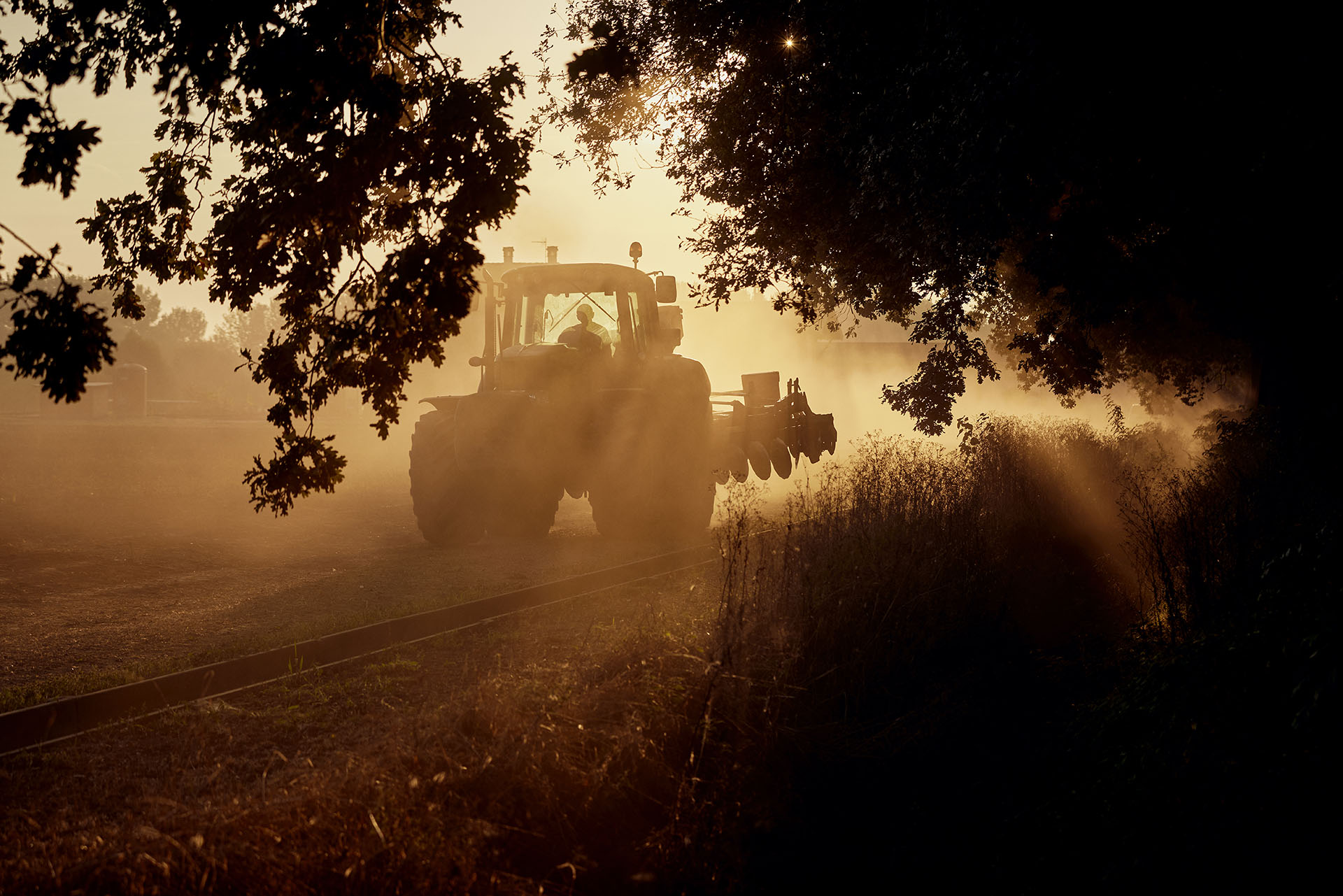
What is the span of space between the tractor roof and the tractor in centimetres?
1

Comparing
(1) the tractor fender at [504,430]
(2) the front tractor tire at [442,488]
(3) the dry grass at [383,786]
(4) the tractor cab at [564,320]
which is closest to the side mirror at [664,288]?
(4) the tractor cab at [564,320]

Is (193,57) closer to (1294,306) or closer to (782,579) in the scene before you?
(782,579)

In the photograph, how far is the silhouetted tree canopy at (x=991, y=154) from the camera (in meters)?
6.25

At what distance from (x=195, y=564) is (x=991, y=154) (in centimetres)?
989

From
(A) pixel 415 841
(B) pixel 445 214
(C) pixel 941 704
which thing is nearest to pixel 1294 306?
(C) pixel 941 704

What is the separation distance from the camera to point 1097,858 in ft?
12.2

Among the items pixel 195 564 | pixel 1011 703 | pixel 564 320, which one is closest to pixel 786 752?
pixel 1011 703

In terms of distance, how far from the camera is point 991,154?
693 centimetres

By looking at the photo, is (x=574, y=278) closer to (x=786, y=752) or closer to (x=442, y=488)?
(x=442, y=488)

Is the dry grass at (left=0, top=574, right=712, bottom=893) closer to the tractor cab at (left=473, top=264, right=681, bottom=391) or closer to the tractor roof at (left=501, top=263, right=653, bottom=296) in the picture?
the tractor cab at (left=473, top=264, right=681, bottom=391)

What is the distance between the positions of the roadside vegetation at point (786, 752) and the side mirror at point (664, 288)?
500 cm

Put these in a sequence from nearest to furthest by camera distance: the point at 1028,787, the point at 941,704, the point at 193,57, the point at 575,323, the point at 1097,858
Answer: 1. the point at 1097,858
2. the point at 193,57
3. the point at 1028,787
4. the point at 941,704
5. the point at 575,323

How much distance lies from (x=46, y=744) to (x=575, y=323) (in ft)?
24.6

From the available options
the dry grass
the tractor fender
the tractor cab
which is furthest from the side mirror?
the dry grass
